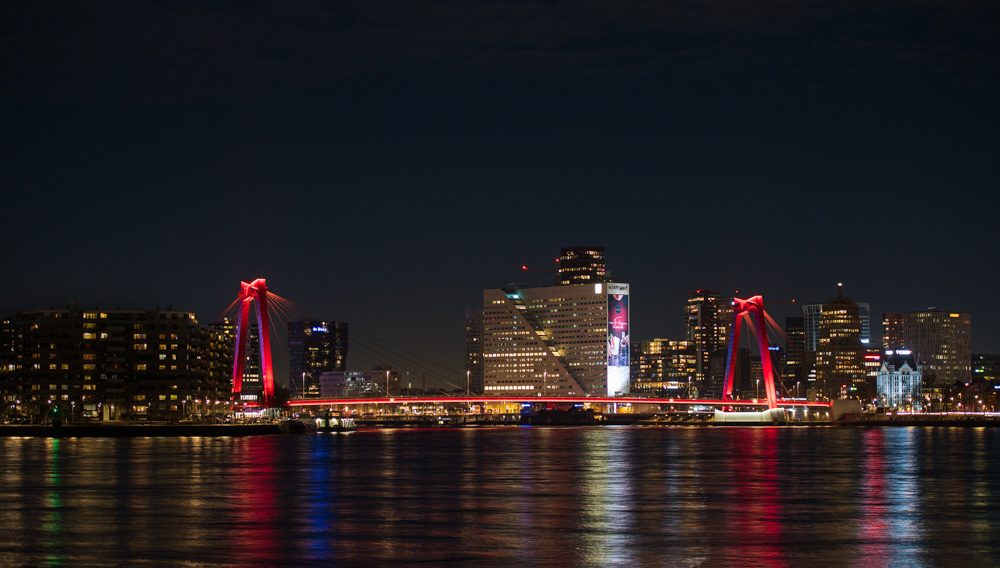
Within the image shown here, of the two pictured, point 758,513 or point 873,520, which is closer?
point 873,520

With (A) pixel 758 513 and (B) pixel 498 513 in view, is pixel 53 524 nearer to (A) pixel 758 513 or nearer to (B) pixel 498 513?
(B) pixel 498 513

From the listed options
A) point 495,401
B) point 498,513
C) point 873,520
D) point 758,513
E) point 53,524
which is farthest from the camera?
point 495,401

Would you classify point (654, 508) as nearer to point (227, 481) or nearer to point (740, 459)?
point (227, 481)

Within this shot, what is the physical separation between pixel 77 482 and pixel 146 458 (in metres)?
19.6

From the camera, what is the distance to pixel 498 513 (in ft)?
105

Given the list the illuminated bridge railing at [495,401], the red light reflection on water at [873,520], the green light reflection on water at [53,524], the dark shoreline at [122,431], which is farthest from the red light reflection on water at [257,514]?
the illuminated bridge railing at [495,401]

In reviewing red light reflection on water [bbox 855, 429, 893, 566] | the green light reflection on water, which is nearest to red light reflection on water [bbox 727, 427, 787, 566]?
red light reflection on water [bbox 855, 429, 893, 566]

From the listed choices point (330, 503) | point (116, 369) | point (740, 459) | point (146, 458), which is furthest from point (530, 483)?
point (116, 369)

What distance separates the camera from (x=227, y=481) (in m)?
45.3

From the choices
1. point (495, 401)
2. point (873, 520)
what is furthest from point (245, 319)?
point (873, 520)

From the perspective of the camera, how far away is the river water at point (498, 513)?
2405cm

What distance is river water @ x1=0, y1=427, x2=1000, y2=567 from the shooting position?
24047mm

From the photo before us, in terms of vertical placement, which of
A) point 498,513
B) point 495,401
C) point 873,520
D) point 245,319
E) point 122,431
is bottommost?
point 122,431

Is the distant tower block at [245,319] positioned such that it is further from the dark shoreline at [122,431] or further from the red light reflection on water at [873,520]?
the red light reflection on water at [873,520]
